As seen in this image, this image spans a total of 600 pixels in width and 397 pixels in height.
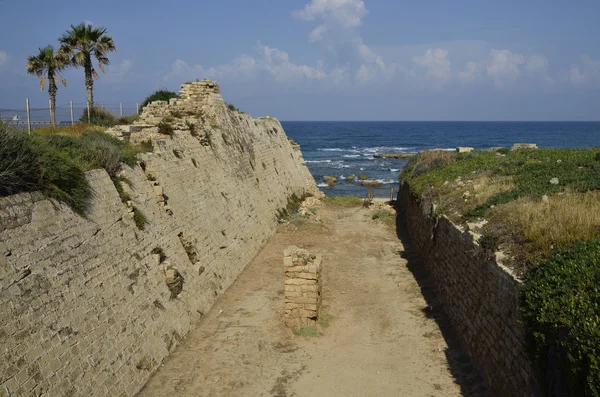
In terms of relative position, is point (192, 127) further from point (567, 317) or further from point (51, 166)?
point (567, 317)

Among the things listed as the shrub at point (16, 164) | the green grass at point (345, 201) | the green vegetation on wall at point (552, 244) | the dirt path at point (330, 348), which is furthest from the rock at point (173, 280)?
the green grass at point (345, 201)

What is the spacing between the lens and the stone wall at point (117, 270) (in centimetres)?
709

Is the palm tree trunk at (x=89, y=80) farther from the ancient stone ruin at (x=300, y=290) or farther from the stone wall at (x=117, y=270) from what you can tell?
the ancient stone ruin at (x=300, y=290)

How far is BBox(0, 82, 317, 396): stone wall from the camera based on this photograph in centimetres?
709

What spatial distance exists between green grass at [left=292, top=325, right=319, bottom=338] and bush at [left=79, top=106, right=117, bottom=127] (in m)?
15.7

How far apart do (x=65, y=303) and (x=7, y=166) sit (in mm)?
2518

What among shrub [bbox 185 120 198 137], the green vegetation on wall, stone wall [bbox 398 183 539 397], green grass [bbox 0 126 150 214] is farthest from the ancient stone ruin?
shrub [bbox 185 120 198 137]

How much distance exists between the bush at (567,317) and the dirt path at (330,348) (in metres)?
2.82

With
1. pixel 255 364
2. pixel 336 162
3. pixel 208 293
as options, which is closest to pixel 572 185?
pixel 255 364

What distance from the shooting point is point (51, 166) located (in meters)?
8.88

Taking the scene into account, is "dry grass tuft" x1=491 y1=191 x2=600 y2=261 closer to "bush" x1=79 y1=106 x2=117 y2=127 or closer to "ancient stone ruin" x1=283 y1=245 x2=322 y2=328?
"ancient stone ruin" x1=283 y1=245 x2=322 y2=328

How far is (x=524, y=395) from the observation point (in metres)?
7.15

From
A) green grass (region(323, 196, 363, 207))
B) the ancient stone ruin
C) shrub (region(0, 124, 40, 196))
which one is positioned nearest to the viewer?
shrub (region(0, 124, 40, 196))

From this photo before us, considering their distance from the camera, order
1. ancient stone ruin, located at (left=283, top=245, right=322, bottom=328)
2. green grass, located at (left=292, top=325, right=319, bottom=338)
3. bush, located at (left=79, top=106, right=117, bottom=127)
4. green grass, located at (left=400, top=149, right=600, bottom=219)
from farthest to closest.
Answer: bush, located at (left=79, top=106, right=117, bottom=127)
green grass, located at (left=400, top=149, right=600, bottom=219)
ancient stone ruin, located at (left=283, top=245, right=322, bottom=328)
green grass, located at (left=292, top=325, right=319, bottom=338)
